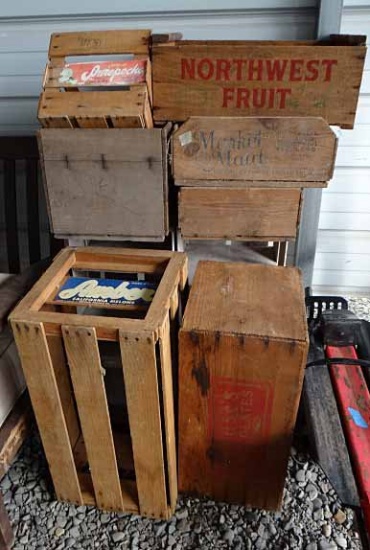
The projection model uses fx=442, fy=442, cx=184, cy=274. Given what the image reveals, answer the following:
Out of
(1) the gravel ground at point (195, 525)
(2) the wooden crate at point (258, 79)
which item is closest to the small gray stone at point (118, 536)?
(1) the gravel ground at point (195, 525)

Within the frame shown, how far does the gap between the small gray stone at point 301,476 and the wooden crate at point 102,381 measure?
51 cm

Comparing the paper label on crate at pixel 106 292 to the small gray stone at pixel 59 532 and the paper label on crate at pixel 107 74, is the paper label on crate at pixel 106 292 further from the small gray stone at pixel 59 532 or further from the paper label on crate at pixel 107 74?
the small gray stone at pixel 59 532

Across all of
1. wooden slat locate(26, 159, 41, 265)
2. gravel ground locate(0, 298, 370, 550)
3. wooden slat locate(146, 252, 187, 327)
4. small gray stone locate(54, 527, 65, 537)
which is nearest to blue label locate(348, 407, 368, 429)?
gravel ground locate(0, 298, 370, 550)

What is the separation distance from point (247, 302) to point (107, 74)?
91cm

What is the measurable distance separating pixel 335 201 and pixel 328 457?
5.02 ft

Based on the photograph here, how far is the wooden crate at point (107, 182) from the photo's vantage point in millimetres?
1489

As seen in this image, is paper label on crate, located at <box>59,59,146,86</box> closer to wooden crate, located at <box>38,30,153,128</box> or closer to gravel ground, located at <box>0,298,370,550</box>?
wooden crate, located at <box>38,30,153,128</box>

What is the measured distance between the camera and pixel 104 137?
58.4 inches

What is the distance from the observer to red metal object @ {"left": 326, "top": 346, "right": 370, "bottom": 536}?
4.72ft

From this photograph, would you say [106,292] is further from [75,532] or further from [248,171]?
[75,532]

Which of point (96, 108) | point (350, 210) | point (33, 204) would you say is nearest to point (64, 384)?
point (33, 204)

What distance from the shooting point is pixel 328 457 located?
5.03 feet

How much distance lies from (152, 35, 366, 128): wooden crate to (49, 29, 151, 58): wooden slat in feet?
0.23

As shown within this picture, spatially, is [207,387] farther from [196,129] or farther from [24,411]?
[196,129]
